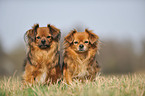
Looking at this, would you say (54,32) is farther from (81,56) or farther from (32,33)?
(81,56)

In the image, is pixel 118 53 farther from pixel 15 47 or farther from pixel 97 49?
pixel 97 49

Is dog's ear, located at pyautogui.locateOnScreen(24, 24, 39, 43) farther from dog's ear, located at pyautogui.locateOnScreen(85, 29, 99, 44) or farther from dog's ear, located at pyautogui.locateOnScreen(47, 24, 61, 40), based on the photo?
dog's ear, located at pyautogui.locateOnScreen(85, 29, 99, 44)

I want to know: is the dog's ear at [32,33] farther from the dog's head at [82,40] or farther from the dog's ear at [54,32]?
the dog's head at [82,40]

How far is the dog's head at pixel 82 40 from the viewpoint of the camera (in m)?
5.04

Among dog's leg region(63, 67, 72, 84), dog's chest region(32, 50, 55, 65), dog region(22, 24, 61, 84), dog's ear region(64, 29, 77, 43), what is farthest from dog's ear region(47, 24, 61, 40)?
dog's leg region(63, 67, 72, 84)

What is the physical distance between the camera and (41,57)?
5000mm

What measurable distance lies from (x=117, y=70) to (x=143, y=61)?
11.8 ft

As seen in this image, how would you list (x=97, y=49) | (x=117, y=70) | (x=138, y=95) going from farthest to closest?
(x=117, y=70) < (x=97, y=49) < (x=138, y=95)

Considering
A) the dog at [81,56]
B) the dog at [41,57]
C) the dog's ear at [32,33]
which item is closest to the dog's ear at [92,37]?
the dog at [81,56]

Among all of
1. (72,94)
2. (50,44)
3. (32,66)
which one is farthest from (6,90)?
(72,94)

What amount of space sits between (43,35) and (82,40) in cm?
115

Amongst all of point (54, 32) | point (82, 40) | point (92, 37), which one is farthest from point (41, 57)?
point (92, 37)

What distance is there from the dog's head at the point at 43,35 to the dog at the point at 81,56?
0.47 m

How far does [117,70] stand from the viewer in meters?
21.4
